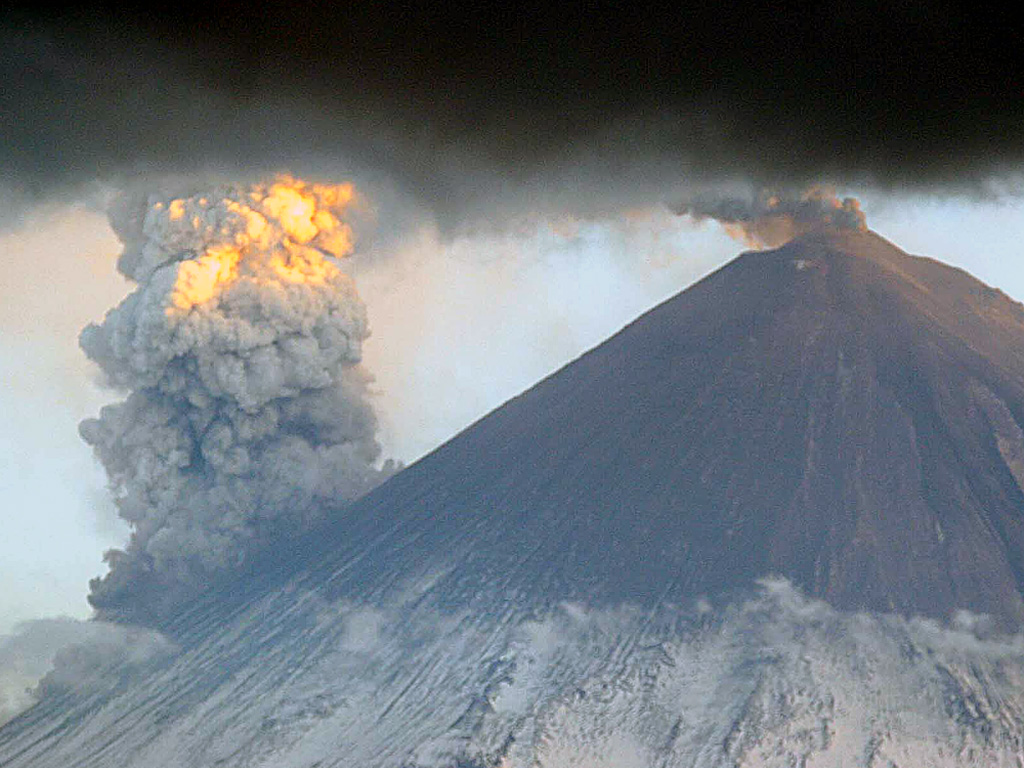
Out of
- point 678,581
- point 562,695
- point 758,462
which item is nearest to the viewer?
point 562,695

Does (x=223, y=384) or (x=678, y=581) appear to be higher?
(x=223, y=384)

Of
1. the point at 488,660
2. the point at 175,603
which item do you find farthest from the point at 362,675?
the point at 175,603

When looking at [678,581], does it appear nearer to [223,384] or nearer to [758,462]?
[758,462]

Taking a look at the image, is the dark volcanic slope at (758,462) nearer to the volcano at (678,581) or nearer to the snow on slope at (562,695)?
the volcano at (678,581)

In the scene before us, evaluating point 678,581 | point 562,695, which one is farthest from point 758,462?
point 562,695

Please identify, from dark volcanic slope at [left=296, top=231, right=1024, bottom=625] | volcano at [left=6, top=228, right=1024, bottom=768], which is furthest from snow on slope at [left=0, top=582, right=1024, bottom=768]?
dark volcanic slope at [left=296, top=231, right=1024, bottom=625]
